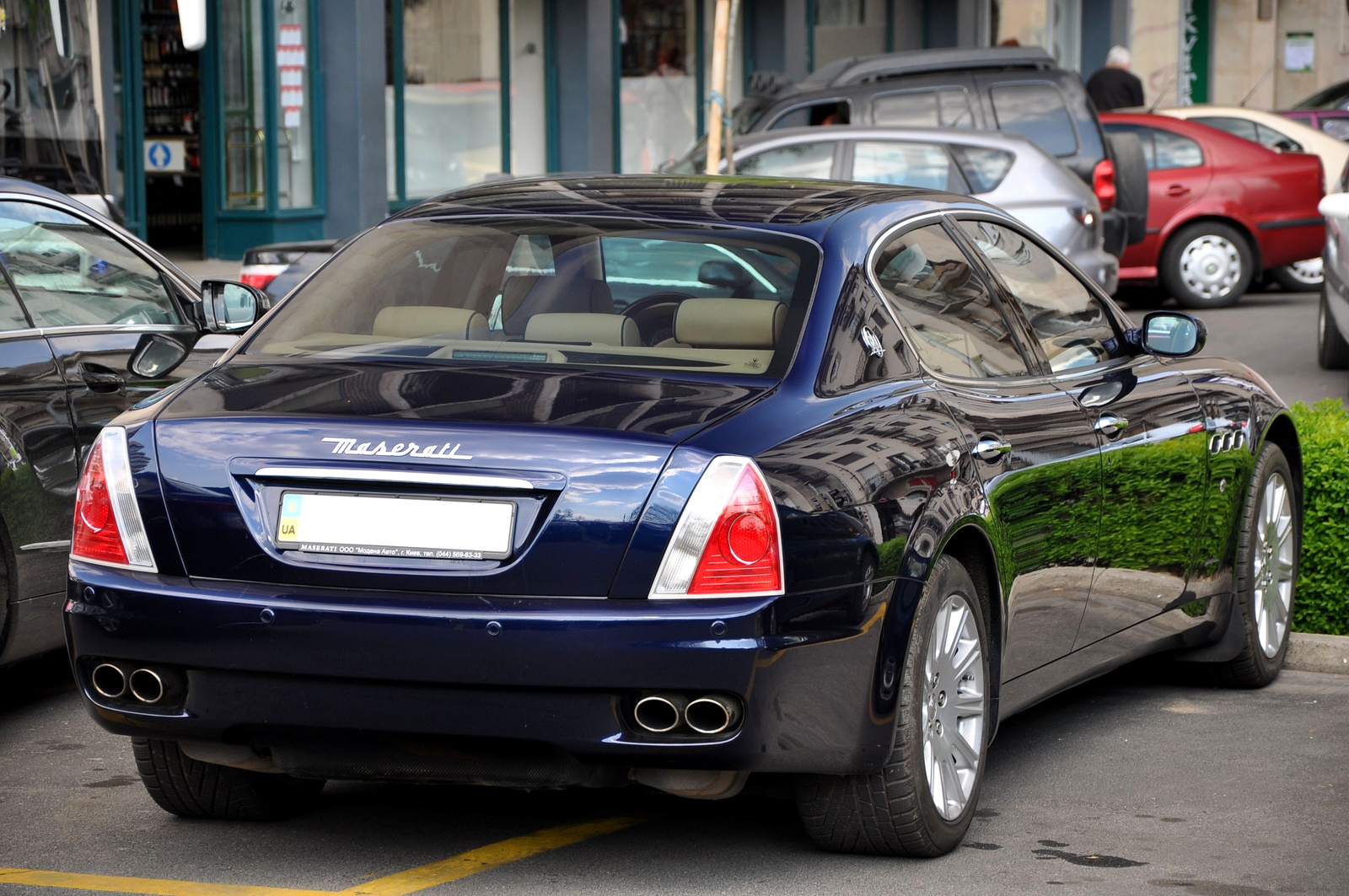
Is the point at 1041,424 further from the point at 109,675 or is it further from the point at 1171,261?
the point at 1171,261

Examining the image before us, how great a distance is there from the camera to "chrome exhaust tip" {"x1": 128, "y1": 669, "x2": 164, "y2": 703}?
421 cm

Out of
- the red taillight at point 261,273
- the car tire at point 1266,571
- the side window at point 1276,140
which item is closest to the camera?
the car tire at point 1266,571

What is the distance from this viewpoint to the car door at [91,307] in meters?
6.07

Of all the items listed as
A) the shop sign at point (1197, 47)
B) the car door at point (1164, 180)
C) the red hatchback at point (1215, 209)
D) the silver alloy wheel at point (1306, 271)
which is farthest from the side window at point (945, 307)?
the shop sign at point (1197, 47)

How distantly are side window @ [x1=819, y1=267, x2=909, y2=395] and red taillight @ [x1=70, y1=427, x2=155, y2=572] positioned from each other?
4.73ft

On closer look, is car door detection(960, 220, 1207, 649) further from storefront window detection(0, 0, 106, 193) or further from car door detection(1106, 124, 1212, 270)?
car door detection(1106, 124, 1212, 270)

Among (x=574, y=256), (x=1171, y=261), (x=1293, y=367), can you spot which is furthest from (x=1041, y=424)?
(x=1171, y=261)

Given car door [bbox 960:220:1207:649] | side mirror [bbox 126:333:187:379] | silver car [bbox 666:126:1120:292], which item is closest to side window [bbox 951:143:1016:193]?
silver car [bbox 666:126:1120:292]

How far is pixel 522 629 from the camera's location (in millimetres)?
3916

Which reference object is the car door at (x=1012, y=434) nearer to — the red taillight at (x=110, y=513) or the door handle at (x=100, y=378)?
the red taillight at (x=110, y=513)

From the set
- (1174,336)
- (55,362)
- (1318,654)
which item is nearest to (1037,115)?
(1318,654)

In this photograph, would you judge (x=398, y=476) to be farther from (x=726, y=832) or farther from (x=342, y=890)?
(x=726, y=832)

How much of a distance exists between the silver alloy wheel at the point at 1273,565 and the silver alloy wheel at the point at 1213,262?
11741mm

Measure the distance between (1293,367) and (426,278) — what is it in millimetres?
10131
